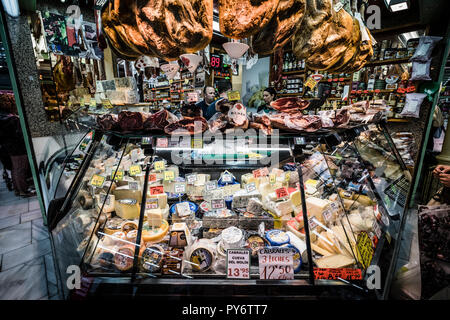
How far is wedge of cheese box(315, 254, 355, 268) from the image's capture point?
1.60 metres

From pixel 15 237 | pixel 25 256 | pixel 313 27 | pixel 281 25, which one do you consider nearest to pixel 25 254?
pixel 25 256

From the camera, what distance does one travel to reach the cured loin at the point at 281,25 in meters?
1.29

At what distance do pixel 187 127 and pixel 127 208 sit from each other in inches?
51.8

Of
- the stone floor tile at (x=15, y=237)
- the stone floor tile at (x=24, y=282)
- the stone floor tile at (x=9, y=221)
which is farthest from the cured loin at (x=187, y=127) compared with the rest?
the stone floor tile at (x=9, y=221)

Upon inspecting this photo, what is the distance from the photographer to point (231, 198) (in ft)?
7.83

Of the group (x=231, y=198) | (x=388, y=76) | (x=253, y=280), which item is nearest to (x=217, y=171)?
(x=231, y=198)

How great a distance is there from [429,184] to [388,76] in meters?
2.62

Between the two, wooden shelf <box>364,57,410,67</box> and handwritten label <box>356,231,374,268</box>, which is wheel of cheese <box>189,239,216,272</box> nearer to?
handwritten label <box>356,231,374,268</box>

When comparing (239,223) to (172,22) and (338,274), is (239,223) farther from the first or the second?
(172,22)

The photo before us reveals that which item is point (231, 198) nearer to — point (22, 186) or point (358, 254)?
point (358, 254)

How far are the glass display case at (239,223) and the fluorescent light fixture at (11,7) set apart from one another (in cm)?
267

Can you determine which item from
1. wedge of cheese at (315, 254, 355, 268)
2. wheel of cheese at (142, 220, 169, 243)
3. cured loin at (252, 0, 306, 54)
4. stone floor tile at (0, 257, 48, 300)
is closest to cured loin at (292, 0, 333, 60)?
cured loin at (252, 0, 306, 54)

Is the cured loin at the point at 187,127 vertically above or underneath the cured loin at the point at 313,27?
underneath

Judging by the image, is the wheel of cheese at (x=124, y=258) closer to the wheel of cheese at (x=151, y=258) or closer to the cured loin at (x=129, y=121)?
the wheel of cheese at (x=151, y=258)
